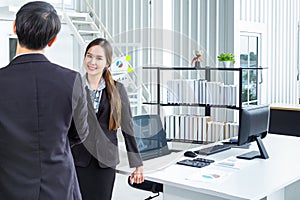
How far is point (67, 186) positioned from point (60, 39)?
21.8 feet

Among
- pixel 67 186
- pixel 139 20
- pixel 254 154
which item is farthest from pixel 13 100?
pixel 139 20

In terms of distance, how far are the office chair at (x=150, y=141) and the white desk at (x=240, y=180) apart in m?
0.18

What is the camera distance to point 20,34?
141 cm

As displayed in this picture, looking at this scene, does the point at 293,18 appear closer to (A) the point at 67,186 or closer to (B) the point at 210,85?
(B) the point at 210,85

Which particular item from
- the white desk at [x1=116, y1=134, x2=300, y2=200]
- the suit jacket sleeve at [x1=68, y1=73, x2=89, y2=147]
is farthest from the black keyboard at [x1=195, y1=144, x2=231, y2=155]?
the suit jacket sleeve at [x1=68, y1=73, x2=89, y2=147]

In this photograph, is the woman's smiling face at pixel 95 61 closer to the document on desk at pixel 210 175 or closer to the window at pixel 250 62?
the document on desk at pixel 210 175

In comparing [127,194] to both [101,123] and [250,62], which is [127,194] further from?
[250,62]

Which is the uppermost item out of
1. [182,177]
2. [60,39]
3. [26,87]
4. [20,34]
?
[60,39]

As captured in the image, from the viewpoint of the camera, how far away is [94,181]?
227cm

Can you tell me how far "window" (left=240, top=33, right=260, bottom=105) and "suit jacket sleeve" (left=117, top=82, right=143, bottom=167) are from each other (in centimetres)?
475

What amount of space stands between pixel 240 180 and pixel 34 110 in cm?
141

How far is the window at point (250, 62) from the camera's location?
22.8ft

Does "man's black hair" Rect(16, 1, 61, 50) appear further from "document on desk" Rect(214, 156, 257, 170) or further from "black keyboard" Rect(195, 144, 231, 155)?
"black keyboard" Rect(195, 144, 231, 155)

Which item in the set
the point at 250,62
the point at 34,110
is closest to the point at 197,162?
the point at 34,110
